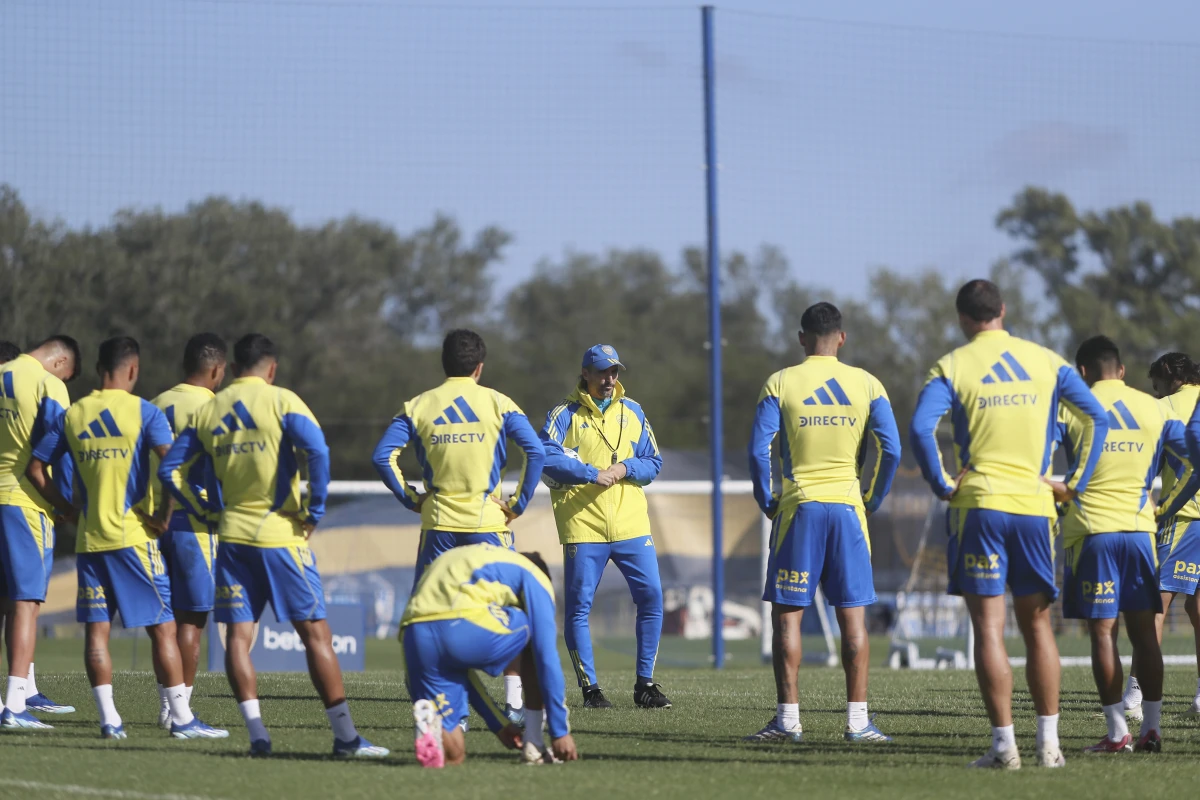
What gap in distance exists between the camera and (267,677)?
11250 mm

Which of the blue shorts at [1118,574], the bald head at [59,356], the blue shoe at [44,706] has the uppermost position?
the bald head at [59,356]

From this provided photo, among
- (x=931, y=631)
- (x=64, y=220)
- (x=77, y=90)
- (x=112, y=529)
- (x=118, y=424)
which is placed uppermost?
(x=77, y=90)

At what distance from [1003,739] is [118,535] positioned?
4163mm

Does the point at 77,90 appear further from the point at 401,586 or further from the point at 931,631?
the point at 931,631

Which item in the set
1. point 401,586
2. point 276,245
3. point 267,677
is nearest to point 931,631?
point 401,586

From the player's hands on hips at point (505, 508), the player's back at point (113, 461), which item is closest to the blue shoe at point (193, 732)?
the player's back at point (113, 461)

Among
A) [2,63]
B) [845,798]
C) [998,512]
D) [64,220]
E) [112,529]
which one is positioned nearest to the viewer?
[845,798]

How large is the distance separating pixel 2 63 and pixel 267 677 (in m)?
8.59

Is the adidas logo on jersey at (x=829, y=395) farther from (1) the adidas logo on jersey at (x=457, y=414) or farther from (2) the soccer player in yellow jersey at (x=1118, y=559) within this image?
(1) the adidas logo on jersey at (x=457, y=414)

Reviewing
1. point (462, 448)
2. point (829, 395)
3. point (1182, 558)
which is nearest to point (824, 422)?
point (829, 395)

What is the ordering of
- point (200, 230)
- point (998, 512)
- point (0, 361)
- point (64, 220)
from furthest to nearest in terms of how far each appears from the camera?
point (200, 230) < point (64, 220) < point (0, 361) < point (998, 512)

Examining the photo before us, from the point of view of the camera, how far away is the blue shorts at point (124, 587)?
23.6 feet

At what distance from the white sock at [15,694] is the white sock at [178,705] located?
1001 mm

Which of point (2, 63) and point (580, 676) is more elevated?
point (2, 63)
